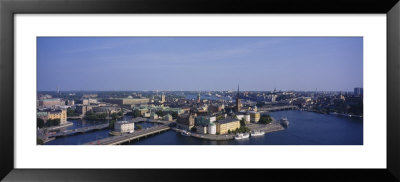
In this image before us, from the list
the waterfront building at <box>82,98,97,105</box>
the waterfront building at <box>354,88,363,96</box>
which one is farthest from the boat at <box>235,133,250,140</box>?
the waterfront building at <box>82,98,97,105</box>

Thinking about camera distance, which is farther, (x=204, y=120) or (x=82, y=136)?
(x=204, y=120)

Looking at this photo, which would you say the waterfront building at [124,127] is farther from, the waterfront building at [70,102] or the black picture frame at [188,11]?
the black picture frame at [188,11]

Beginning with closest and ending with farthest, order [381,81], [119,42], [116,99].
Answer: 1. [381,81]
2. [119,42]
3. [116,99]

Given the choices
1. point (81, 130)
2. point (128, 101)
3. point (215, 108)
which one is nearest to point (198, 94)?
point (215, 108)

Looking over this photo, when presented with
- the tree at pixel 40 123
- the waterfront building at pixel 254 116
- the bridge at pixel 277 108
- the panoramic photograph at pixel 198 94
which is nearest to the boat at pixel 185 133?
the panoramic photograph at pixel 198 94

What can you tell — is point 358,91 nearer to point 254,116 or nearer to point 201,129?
point 254,116

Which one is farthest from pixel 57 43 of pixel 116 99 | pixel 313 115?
pixel 313 115

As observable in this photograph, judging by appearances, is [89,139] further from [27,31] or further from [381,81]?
[381,81]
